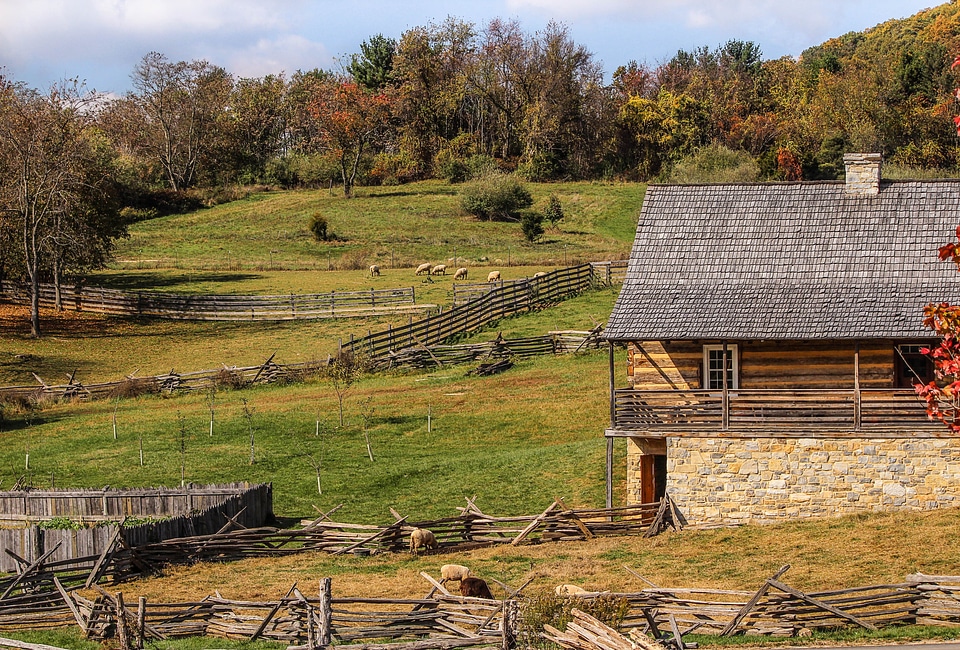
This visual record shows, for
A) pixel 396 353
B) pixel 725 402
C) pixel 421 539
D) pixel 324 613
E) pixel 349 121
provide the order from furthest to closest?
pixel 349 121 < pixel 396 353 < pixel 725 402 < pixel 421 539 < pixel 324 613

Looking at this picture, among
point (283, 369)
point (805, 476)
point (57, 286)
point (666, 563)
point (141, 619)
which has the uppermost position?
point (57, 286)

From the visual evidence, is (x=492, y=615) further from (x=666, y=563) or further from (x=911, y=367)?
(x=911, y=367)

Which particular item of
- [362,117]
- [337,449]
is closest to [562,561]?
[337,449]

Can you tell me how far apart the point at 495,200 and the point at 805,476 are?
57.3m

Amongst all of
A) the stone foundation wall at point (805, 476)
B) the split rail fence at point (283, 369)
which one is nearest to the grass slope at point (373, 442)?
the split rail fence at point (283, 369)

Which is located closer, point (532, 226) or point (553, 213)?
point (532, 226)

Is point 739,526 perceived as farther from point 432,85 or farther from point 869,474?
point 432,85

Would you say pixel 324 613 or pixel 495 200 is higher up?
pixel 495 200

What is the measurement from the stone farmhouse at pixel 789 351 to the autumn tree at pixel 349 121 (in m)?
65.6

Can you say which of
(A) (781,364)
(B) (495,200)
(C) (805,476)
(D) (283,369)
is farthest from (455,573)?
(B) (495,200)

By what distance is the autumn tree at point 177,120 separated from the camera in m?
98.9

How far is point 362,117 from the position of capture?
9481 cm

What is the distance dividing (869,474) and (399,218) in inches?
2334

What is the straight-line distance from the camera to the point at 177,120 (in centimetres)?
9975
